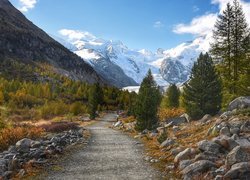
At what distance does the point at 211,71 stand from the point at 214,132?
17.6 metres

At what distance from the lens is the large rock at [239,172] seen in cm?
1342

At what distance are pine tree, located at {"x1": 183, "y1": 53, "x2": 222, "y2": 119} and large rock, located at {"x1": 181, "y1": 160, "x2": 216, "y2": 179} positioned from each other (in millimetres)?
22654

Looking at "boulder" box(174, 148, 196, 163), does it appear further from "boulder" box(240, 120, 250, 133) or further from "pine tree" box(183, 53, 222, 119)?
"pine tree" box(183, 53, 222, 119)

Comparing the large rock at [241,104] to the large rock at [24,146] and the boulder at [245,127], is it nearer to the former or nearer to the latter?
the boulder at [245,127]

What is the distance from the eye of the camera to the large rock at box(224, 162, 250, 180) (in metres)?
13.4

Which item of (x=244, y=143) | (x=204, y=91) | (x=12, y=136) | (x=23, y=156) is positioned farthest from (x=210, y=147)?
(x=204, y=91)

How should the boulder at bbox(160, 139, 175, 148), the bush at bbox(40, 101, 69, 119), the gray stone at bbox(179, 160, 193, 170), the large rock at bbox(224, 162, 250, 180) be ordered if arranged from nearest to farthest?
the large rock at bbox(224, 162, 250, 180) < the gray stone at bbox(179, 160, 193, 170) < the boulder at bbox(160, 139, 175, 148) < the bush at bbox(40, 101, 69, 119)

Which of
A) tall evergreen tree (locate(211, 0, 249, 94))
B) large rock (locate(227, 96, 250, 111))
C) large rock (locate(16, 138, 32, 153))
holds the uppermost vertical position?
tall evergreen tree (locate(211, 0, 249, 94))

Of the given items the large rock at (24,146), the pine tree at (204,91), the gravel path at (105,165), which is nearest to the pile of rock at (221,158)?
the gravel path at (105,165)

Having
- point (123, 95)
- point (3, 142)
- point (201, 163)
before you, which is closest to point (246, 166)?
point (201, 163)

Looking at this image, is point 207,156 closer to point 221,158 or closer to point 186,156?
point 221,158

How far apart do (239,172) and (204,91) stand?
83.6ft

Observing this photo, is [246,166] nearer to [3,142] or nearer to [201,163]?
[201,163]

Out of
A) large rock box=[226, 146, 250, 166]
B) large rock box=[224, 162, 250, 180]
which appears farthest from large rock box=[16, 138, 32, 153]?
large rock box=[224, 162, 250, 180]
